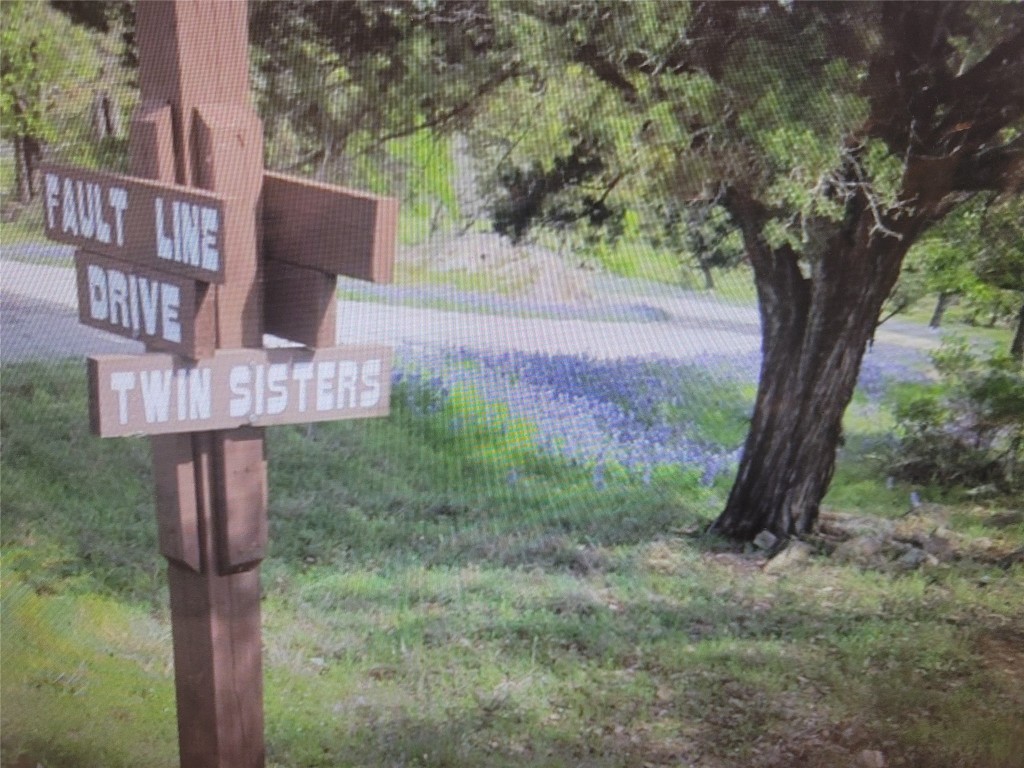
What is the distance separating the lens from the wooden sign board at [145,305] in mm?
1046

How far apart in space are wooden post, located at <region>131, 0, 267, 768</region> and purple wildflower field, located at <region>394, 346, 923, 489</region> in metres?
0.32

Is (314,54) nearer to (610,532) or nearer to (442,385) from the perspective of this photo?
(442,385)

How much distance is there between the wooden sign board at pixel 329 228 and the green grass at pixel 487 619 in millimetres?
353

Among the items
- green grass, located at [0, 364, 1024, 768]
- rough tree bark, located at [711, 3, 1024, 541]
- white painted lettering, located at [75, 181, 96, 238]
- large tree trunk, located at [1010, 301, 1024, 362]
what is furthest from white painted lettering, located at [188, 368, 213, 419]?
large tree trunk, located at [1010, 301, 1024, 362]

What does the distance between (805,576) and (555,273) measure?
0.58 meters

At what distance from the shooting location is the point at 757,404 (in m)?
1.50

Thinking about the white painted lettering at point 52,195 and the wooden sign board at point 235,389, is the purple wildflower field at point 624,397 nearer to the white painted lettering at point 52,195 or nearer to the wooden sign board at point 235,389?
the wooden sign board at point 235,389

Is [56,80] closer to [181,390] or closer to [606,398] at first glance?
[181,390]

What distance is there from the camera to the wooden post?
107cm

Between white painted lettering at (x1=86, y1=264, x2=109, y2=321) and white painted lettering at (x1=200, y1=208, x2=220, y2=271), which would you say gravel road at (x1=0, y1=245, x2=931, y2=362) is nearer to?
white painted lettering at (x1=86, y1=264, x2=109, y2=321)

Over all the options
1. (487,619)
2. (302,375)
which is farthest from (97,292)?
(487,619)

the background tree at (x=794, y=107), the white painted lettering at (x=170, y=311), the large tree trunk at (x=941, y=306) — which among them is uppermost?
the background tree at (x=794, y=107)

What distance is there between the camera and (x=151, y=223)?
1.04 meters

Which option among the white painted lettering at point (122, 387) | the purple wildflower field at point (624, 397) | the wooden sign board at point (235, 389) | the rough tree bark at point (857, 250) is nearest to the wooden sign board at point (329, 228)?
the wooden sign board at point (235, 389)
